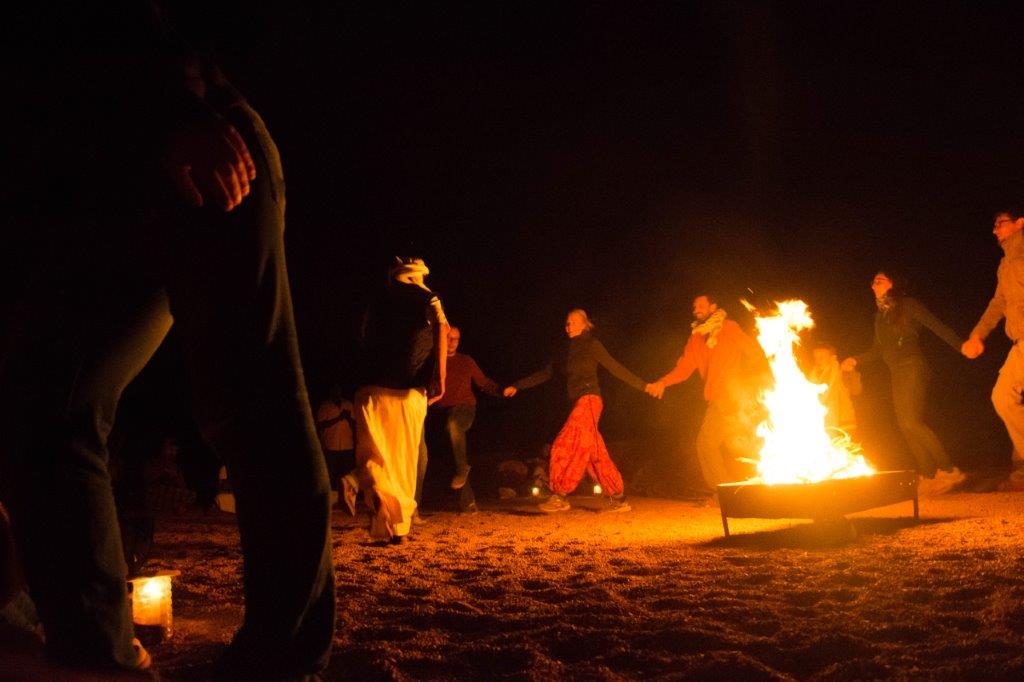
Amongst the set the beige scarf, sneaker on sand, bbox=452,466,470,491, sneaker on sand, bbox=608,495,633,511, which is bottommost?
sneaker on sand, bbox=608,495,633,511

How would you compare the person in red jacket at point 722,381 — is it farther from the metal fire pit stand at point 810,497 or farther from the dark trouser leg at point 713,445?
the metal fire pit stand at point 810,497

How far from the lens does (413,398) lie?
21.8ft

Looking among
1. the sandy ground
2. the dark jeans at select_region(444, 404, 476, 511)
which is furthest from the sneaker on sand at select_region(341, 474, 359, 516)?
the dark jeans at select_region(444, 404, 476, 511)

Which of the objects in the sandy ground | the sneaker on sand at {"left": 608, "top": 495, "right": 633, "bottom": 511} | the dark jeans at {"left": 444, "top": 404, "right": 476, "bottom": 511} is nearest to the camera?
the sandy ground

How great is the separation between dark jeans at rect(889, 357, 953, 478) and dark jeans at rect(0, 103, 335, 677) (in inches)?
339

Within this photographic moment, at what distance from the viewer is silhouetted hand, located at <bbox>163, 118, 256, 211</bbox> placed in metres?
1.87

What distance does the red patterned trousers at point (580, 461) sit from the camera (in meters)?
9.49

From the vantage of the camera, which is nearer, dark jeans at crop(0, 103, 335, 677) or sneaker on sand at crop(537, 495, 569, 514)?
dark jeans at crop(0, 103, 335, 677)

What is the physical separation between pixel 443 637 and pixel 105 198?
2.01 meters

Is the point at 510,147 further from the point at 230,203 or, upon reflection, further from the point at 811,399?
the point at 230,203

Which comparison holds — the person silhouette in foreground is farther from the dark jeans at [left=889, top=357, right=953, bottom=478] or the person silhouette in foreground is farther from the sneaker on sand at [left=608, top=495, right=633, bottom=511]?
the dark jeans at [left=889, top=357, right=953, bottom=478]

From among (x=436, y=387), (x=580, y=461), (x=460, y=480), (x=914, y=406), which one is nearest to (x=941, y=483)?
(x=914, y=406)

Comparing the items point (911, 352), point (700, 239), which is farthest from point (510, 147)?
point (911, 352)

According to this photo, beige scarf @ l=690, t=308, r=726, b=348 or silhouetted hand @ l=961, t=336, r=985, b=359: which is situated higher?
beige scarf @ l=690, t=308, r=726, b=348
